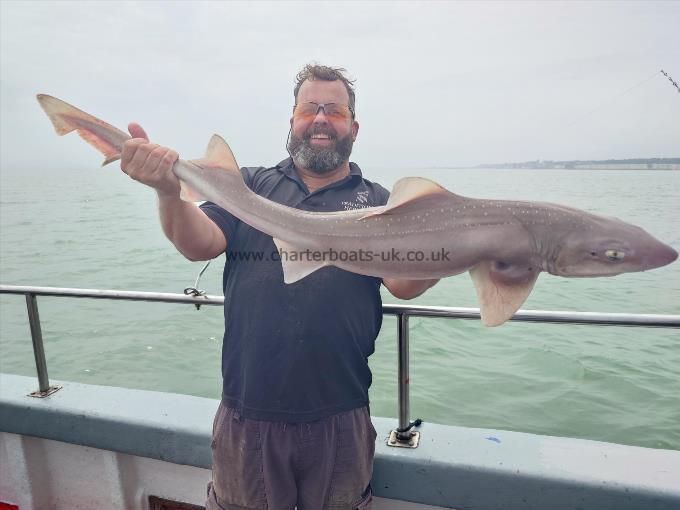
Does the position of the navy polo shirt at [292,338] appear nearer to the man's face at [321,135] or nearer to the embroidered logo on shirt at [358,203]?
the embroidered logo on shirt at [358,203]

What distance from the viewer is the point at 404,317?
8.80ft

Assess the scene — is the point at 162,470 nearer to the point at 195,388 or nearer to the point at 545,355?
the point at 195,388

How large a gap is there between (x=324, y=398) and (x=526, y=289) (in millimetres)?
973

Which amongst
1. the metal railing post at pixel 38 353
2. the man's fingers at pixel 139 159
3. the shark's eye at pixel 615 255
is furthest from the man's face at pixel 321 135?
the metal railing post at pixel 38 353

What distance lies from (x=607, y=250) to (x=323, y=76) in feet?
5.37

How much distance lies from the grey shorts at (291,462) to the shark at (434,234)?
0.73m

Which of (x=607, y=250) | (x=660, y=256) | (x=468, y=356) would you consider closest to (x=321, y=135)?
(x=607, y=250)

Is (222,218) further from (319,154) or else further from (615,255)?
(615,255)

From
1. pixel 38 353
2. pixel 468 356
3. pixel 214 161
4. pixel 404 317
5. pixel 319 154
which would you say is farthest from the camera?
pixel 468 356

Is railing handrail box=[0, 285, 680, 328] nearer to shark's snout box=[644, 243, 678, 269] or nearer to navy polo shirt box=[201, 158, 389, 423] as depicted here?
navy polo shirt box=[201, 158, 389, 423]

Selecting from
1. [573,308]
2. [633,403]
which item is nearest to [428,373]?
[633,403]

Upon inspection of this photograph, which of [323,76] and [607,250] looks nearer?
[607,250]

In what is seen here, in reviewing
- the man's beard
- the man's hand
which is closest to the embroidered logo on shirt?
the man's beard

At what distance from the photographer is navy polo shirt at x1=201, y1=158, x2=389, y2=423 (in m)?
2.23
